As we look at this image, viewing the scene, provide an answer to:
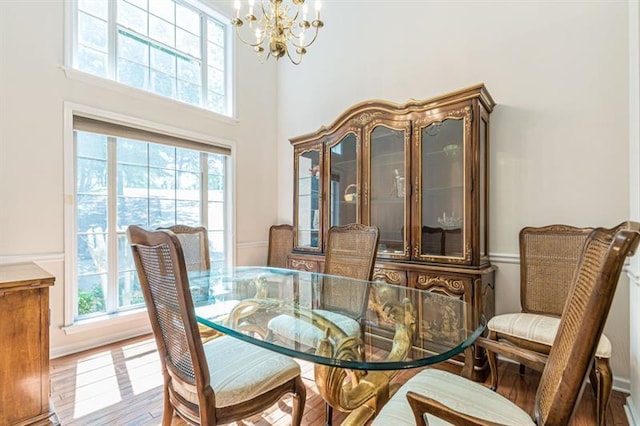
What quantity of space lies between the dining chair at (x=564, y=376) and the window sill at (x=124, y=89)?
326 cm

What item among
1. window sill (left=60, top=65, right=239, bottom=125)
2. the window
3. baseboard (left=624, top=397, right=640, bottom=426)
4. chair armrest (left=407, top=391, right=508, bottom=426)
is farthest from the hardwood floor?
the window

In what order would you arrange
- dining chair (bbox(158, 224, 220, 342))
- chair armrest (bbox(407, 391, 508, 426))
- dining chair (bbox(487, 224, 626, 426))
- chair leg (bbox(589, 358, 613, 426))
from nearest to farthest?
chair armrest (bbox(407, 391, 508, 426)), chair leg (bbox(589, 358, 613, 426)), dining chair (bbox(487, 224, 626, 426)), dining chair (bbox(158, 224, 220, 342))

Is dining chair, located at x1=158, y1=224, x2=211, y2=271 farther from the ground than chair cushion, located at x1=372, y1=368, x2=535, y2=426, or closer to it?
farther from the ground

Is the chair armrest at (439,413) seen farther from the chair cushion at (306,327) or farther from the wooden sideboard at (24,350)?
the wooden sideboard at (24,350)

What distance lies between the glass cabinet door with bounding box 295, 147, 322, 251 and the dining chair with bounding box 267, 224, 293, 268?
501mm

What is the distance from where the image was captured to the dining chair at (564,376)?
0.69m

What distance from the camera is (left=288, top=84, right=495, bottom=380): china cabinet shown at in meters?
2.23

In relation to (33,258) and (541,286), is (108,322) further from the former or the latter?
(541,286)

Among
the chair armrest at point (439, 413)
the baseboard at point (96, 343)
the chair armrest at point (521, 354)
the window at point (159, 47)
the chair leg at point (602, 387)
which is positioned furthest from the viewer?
the window at point (159, 47)

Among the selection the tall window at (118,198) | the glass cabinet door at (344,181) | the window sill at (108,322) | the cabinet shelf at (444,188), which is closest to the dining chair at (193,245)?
the tall window at (118,198)

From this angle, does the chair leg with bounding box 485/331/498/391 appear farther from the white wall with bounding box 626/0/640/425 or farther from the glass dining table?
the white wall with bounding box 626/0/640/425

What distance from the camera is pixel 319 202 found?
314cm

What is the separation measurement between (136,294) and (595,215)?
396 centimetres

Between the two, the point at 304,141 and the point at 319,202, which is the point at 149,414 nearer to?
the point at 319,202
